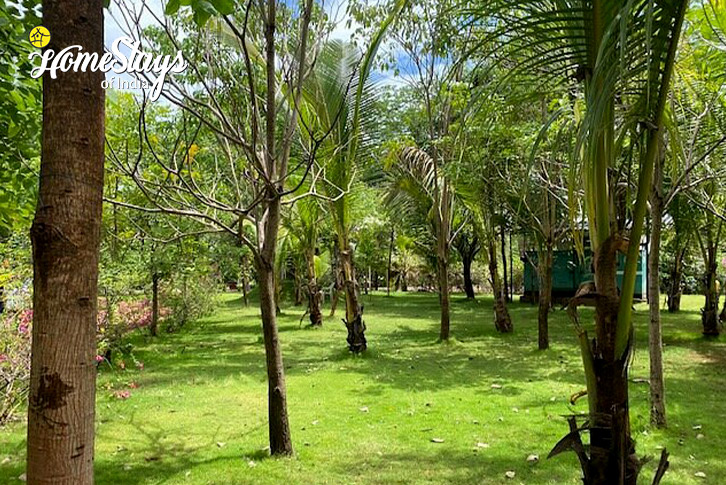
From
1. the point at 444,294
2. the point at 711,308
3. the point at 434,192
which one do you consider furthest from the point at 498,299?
the point at 711,308

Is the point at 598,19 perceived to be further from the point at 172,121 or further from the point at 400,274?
the point at 400,274

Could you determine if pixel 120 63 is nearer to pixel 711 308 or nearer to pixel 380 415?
pixel 380 415

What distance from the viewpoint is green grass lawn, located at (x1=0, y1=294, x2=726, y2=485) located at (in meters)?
3.45

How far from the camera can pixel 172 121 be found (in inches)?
406

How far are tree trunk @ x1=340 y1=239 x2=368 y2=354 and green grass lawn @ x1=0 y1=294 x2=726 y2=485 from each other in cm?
26

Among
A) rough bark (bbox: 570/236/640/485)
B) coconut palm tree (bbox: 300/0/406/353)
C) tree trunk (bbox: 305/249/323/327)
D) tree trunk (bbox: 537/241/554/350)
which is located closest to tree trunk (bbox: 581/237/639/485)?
rough bark (bbox: 570/236/640/485)

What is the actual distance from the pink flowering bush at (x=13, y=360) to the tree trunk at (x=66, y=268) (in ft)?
12.8

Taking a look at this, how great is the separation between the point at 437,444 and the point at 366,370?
3.15 m

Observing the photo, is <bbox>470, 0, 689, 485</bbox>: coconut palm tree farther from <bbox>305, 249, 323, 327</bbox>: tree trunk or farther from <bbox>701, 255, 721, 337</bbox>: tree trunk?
<bbox>305, 249, 323, 327</bbox>: tree trunk

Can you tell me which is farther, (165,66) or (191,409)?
(191,409)

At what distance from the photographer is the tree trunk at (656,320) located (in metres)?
4.07

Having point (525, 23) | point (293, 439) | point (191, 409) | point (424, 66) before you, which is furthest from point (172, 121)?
point (525, 23)

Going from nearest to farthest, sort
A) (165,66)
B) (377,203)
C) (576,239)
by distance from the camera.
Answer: (576,239) < (165,66) < (377,203)

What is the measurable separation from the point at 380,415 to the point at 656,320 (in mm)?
2554
